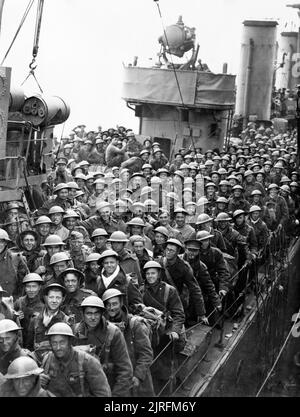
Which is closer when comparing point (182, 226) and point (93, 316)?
point (93, 316)

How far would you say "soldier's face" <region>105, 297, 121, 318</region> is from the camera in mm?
5992

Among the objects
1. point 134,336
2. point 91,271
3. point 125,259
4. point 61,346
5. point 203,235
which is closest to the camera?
point 61,346

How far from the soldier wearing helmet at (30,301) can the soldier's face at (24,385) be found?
178cm

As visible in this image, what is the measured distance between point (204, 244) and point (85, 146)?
8149 millimetres

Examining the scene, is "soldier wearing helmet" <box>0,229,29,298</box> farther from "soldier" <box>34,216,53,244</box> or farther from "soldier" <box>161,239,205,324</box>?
"soldier" <box>161,239,205,324</box>

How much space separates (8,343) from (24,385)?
0.64 meters

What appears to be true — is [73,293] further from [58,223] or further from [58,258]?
[58,223]

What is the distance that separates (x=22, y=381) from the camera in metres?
4.68

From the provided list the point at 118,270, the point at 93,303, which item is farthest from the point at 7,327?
the point at 118,270

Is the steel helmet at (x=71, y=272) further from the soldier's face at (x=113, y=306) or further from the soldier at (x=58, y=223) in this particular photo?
the soldier at (x=58, y=223)

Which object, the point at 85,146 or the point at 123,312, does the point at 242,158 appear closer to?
the point at 85,146

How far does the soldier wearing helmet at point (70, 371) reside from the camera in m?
5.11

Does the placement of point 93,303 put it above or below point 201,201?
below

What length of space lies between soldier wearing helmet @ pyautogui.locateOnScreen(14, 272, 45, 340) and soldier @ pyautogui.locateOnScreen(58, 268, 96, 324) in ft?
0.73
